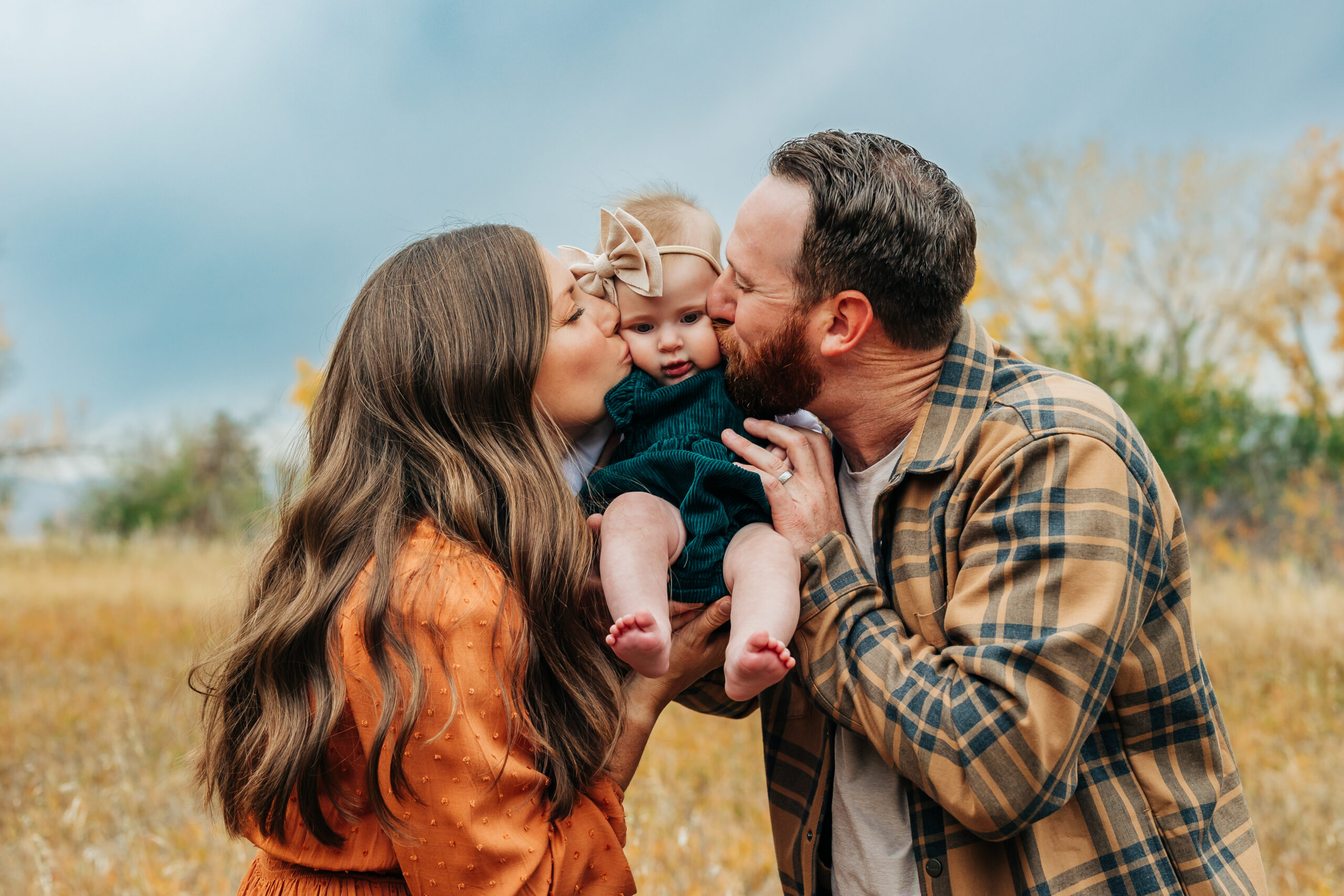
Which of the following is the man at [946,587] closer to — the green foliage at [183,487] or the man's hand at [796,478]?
the man's hand at [796,478]

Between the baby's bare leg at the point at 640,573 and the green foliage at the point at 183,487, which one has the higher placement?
the baby's bare leg at the point at 640,573

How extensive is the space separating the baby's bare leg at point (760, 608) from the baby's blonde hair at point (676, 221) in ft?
3.10

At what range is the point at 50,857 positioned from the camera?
3924mm

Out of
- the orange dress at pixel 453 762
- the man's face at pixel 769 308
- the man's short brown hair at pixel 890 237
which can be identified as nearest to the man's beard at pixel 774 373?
the man's face at pixel 769 308

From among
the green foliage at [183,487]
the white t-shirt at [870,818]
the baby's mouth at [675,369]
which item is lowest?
the green foliage at [183,487]

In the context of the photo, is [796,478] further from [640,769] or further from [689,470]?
[640,769]

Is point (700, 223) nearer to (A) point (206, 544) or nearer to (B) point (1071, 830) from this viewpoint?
(B) point (1071, 830)

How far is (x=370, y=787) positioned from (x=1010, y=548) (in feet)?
4.62

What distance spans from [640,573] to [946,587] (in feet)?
2.27

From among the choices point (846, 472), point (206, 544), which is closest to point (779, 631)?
point (846, 472)

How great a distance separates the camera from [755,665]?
197 cm

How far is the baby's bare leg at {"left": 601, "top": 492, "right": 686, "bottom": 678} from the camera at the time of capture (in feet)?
6.71

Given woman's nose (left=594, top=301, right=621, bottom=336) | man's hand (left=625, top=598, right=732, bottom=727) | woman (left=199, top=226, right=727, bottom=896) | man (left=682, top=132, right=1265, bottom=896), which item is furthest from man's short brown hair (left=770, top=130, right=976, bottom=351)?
man's hand (left=625, top=598, right=732, bottom=727)

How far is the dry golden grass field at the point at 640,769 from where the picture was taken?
13.6 ft
